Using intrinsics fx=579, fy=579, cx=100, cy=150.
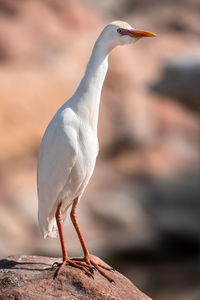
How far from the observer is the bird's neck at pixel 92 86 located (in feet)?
11.8

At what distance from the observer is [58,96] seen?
11.8 m

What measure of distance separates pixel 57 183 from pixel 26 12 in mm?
11251

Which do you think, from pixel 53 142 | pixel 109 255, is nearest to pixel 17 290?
pixel 53 142

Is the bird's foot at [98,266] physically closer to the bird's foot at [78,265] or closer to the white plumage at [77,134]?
the bird's foot at [78,265]

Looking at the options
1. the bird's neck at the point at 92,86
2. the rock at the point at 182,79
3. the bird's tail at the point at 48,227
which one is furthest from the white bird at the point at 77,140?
the rock at the point at 182,79

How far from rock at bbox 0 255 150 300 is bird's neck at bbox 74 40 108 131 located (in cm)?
96

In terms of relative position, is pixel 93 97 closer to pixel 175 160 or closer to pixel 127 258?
pixel 127 258

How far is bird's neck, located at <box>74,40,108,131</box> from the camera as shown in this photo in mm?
3584

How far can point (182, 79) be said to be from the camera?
858 cm

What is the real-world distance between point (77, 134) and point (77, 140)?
4 cm

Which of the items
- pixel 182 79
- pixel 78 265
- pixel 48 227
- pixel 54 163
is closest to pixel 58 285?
pixel 78 265

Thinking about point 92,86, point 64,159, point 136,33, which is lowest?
point 64,159

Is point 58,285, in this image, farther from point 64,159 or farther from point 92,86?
point 92,86

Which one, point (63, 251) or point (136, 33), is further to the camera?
point (63, 251)
